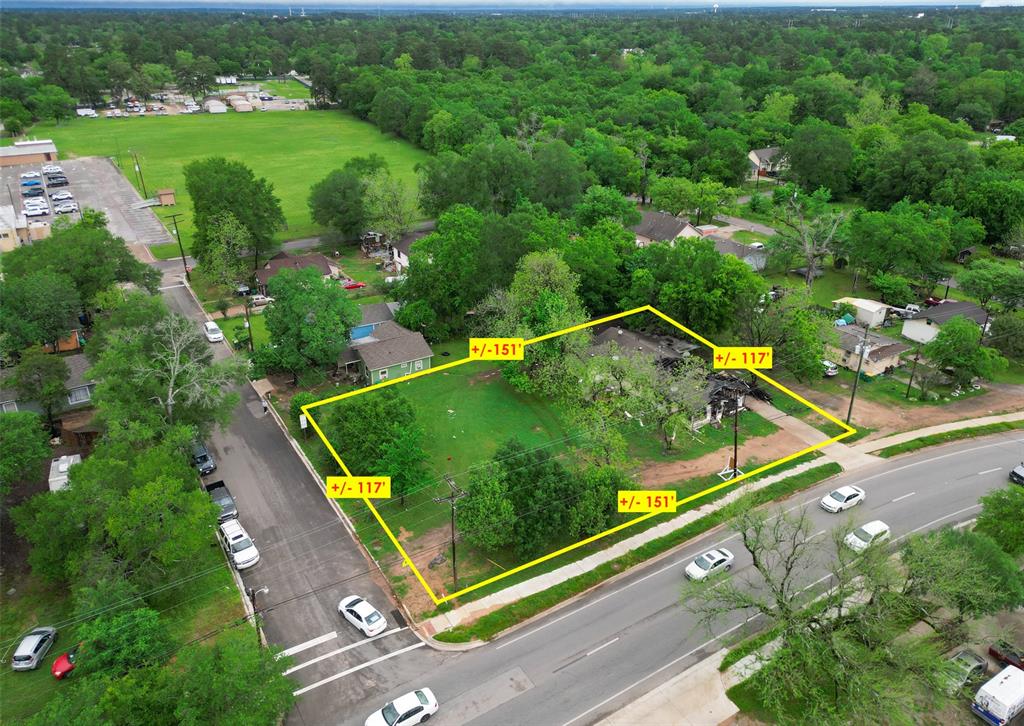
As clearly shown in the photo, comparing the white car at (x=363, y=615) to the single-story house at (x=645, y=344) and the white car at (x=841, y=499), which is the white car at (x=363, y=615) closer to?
the single-story house at (x=645, y=344)

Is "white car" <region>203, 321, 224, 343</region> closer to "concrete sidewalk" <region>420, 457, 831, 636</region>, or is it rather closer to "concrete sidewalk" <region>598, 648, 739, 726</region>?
"concrete sidewalk" <region>420, 457, 831, 636</region>

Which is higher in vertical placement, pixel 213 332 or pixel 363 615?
pixel 213 332

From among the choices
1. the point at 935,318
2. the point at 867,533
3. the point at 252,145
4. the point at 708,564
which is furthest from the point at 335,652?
the point at 252,145

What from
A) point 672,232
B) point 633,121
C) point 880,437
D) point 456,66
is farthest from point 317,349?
point 456,66

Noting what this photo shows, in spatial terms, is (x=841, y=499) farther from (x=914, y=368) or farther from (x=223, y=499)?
(x=223, y=499)

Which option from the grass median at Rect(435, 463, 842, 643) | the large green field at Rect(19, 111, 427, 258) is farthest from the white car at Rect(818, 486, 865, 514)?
the large green field at Rect(19, 111, 427, 258)

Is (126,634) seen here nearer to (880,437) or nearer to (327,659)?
(327,659)
